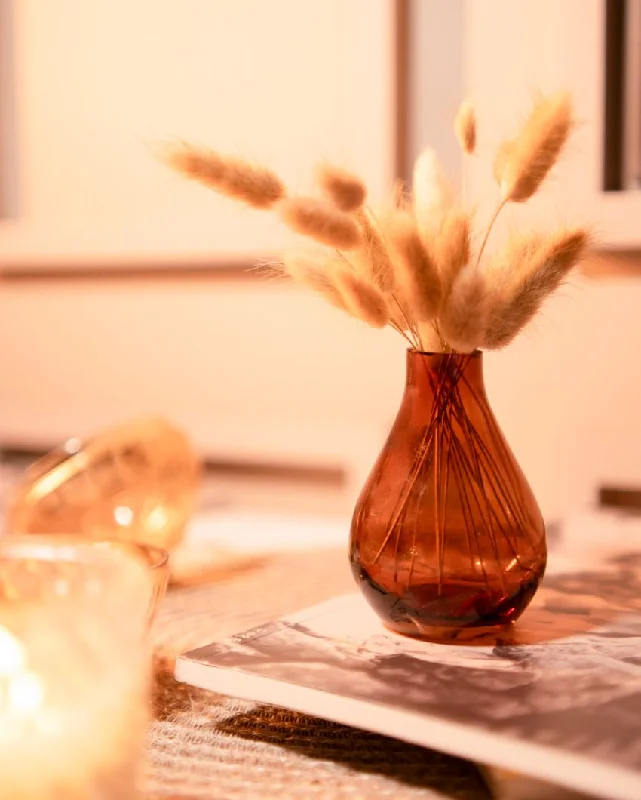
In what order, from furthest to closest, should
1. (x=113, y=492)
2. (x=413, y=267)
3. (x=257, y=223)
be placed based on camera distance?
(x=257, y=223), (x=113, y=492), (x=413, y=267)

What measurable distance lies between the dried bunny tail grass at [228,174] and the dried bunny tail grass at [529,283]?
118 mm

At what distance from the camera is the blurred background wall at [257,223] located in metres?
Answer: 0.89

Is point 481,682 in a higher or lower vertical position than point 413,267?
lower

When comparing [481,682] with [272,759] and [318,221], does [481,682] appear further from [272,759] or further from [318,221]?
[318,221]

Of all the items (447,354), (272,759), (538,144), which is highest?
(538,144)

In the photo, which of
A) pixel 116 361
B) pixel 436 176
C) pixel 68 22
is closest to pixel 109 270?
pixel 116 361

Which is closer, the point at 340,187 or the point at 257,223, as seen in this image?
the point at 340,187

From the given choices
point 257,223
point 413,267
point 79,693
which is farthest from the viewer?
point 257,223

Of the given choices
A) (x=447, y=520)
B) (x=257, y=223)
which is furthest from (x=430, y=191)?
(x=257, y=223)

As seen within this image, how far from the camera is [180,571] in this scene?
2.39 ft

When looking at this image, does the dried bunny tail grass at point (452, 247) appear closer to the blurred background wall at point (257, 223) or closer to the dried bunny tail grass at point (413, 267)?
the dried bunny tail grass at point (413, 267)

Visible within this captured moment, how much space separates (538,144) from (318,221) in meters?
0.12

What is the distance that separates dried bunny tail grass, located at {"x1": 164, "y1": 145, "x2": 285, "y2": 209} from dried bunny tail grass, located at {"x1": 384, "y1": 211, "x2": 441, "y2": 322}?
0.06 meters

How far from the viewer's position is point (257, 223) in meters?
1.02
